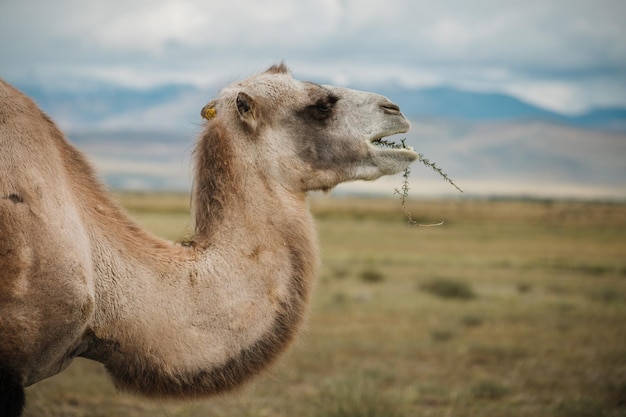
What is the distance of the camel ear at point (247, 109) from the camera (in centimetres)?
484

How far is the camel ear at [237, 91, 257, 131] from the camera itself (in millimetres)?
4844

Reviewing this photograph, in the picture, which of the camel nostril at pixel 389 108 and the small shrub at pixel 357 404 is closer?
the camel nostril at pixel 389 108

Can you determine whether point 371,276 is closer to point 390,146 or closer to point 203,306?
point 390,146

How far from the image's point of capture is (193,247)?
4617 mm

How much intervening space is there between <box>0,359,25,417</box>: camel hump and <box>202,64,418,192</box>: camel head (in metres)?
1.87

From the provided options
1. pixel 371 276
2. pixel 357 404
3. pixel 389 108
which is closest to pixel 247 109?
pixel 389 108

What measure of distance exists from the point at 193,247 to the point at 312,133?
109cm

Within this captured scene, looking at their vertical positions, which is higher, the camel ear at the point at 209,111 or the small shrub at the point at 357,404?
the camel ear at the point at 209,111

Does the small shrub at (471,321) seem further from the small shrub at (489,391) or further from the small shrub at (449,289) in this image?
the small shrub at (489,391)

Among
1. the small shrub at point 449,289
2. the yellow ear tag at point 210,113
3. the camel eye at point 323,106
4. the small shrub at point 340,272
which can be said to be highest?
the camel eye at point 323,106

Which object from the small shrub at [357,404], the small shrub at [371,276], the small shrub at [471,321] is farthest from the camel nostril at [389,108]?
the small shrub at [371,276]

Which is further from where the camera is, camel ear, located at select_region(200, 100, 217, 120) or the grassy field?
the grassy field

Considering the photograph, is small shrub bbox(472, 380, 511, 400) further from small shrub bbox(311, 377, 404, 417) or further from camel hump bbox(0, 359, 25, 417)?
camel hump bbox(0, 359, 25, 417)

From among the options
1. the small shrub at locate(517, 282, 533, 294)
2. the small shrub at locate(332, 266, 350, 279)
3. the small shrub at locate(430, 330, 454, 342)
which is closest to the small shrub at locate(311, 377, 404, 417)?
the small shrub at locate(430, 330, 454, 342)
